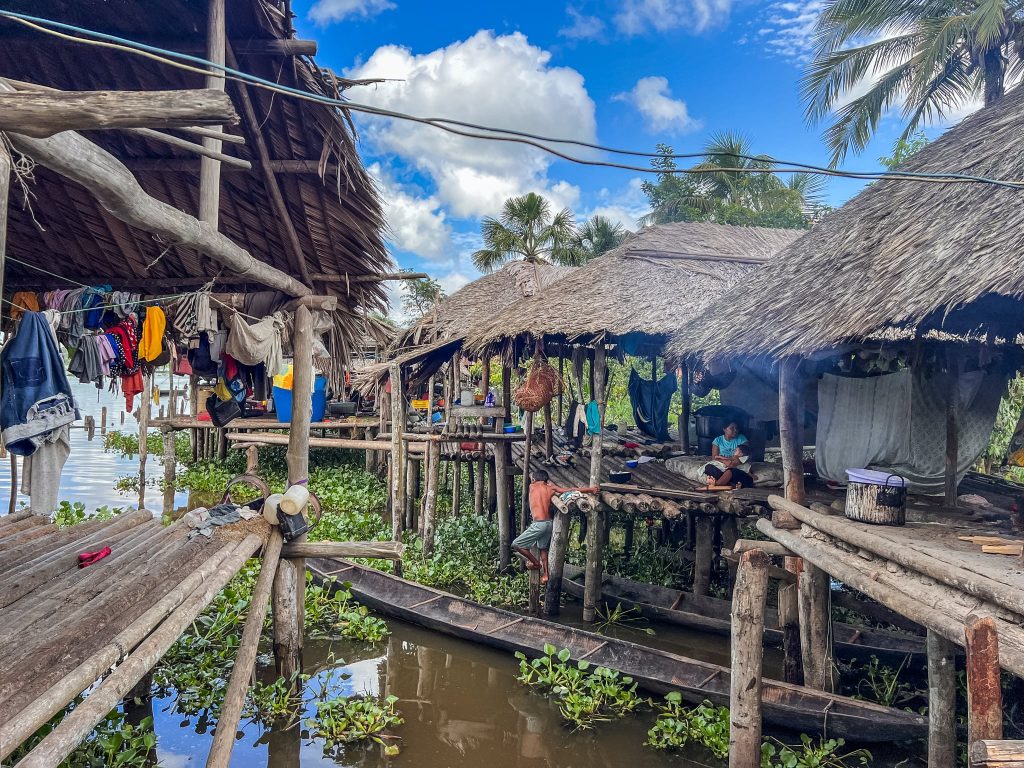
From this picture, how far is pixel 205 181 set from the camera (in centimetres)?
492

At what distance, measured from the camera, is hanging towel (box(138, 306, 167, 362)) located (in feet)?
21.3

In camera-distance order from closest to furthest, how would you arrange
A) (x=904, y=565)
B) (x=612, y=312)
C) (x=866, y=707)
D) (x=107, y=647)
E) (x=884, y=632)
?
(x=107, y=647)
(x=904, y=565)
(x=866, y=707)
(x=884, y=632)
(x=612, y=312)

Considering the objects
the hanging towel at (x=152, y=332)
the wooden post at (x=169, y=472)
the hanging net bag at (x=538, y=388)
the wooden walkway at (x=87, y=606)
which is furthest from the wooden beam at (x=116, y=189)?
the wooden post at (x=169, y=472)

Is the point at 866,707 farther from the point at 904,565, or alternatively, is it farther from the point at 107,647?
the point at 107,647

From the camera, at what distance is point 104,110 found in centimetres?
243

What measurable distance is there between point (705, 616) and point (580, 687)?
252cm

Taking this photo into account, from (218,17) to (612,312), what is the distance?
6.14 metres

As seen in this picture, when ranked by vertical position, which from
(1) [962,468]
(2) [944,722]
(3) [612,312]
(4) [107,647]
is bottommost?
(2) [944,722]

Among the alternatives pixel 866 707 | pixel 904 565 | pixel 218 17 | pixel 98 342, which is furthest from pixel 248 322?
pixel 866 707

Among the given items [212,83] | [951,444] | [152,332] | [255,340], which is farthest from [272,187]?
[951,444]

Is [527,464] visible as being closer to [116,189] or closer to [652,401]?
[652,401]

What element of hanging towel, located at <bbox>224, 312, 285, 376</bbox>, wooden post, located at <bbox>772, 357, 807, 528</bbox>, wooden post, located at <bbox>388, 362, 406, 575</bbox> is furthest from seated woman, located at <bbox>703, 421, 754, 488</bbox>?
hanging towel, located at <bbox>224, 312, 285, 376</bbox>

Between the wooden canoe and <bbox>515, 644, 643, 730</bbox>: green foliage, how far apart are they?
170mm

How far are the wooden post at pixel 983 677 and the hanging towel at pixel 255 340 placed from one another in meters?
5.96
